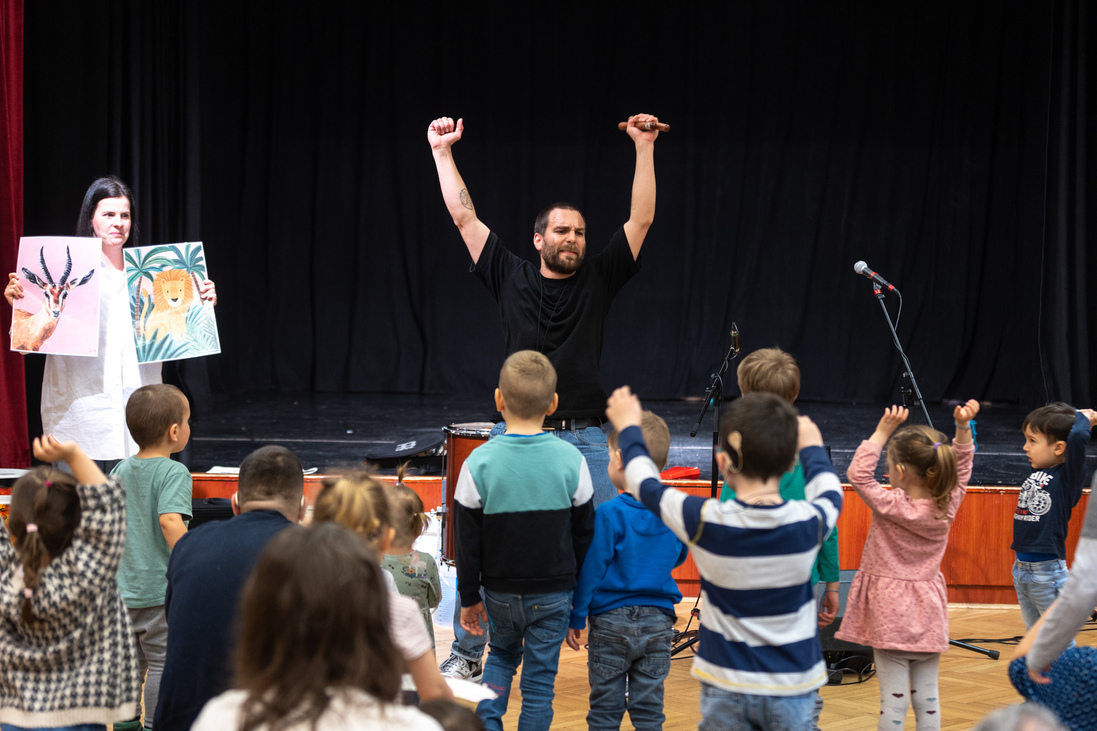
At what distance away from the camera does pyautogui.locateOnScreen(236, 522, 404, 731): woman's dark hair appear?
1.19 metres

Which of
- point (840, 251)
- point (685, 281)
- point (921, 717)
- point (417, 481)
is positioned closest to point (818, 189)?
point (840, 251)

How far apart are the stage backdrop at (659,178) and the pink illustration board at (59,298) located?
5414mm

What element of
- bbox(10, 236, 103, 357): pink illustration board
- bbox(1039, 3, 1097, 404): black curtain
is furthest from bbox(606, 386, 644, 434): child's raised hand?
bbox(1039, 3, 1097, 404): black curtain

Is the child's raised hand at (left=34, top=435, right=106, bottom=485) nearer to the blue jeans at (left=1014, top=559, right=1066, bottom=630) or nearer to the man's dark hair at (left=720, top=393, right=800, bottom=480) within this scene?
the man's dark hair at (left=720, top=393, right=800, bottom=480)

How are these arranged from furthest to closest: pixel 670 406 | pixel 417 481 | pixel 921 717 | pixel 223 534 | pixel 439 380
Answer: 1. pixel 439 380
2. pixel 670 406
3. pixel 417 481
4. pixel 921 717
5. pixel 223 534

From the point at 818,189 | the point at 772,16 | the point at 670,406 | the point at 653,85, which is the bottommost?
the point at 670,406

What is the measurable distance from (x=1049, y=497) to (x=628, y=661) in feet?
5.91

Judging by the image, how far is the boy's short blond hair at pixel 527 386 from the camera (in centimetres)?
243

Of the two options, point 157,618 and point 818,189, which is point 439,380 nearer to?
point 818,189

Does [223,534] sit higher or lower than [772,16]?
lower

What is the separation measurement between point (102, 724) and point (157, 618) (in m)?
0.80

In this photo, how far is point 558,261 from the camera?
3.22 meters

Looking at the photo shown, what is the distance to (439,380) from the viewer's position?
9.79 meters

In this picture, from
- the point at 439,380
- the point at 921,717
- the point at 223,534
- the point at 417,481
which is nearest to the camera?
the point at 223,534
